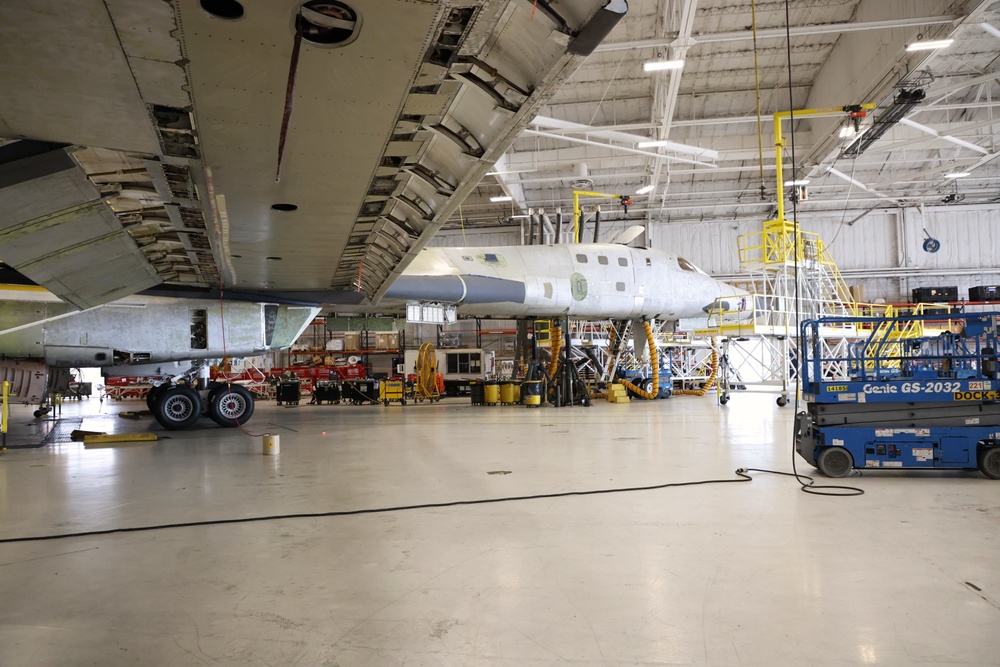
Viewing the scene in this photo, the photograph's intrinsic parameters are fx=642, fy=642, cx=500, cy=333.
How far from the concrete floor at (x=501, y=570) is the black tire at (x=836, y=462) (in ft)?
0.80

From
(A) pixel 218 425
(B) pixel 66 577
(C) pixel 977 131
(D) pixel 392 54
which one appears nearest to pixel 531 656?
(B) pixel 66 577

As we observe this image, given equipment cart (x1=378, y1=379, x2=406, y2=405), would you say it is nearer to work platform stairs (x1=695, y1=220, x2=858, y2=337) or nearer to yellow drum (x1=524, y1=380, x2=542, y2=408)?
yellow drum (x1=524, y1=380, x2=542, y2=408)

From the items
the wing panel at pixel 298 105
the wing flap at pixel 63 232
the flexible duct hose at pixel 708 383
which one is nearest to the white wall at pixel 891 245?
the flexible duct hose at pixel 708 383

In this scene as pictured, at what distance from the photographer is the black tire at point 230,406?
13266 millimetres

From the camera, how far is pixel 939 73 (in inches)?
866

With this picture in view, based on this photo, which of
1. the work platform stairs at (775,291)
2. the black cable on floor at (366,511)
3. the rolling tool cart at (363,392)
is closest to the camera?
the black cable on floor at (366,511)

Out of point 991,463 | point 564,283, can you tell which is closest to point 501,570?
point 991,463

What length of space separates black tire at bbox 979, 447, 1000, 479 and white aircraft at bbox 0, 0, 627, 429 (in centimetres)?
594

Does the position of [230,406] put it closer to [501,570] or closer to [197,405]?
[197,405]

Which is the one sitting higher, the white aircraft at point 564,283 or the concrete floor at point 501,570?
the white aircraft at point 564,283

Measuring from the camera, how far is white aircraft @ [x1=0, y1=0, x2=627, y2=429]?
3.54 meters

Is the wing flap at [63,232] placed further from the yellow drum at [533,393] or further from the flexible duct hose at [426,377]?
the flexible duct hose at [426,377]

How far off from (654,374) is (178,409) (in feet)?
45.9

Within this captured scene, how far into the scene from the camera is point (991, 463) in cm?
670
